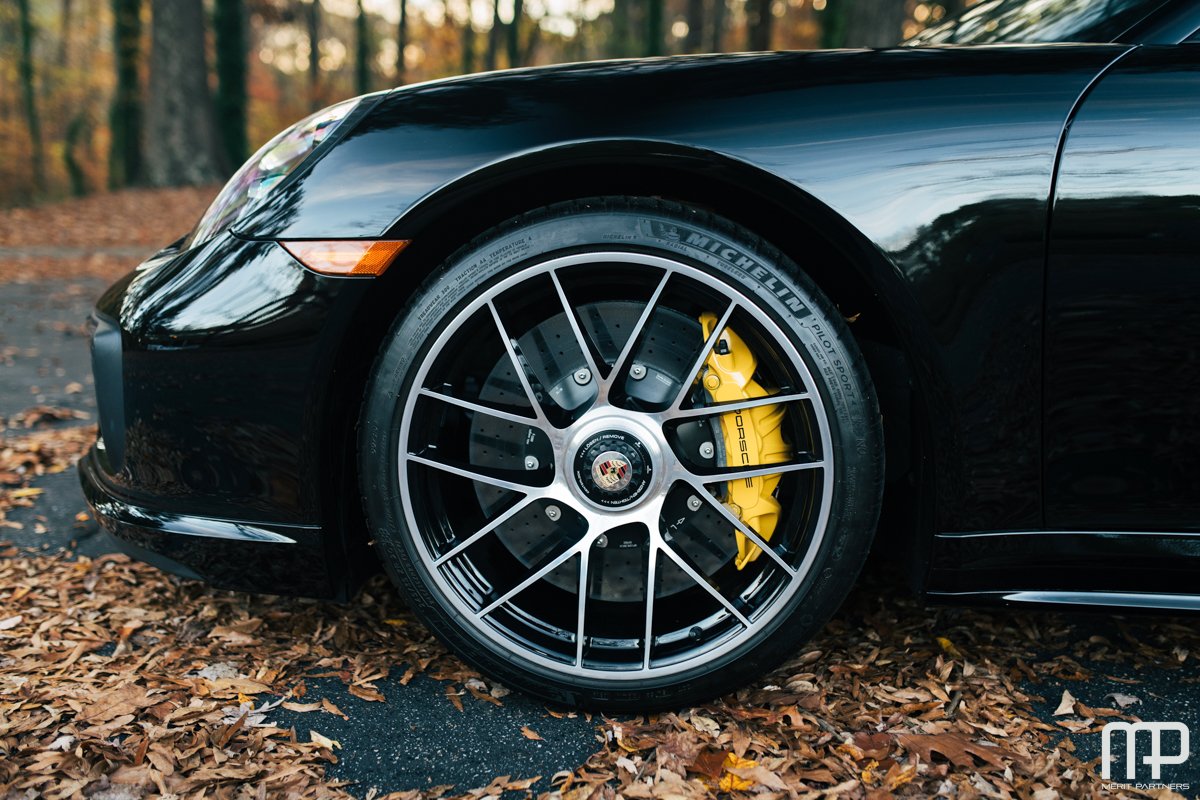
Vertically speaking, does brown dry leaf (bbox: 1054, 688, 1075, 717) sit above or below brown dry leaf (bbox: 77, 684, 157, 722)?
below

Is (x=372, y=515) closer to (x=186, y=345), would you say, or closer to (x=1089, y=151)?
(x=186, y=345)

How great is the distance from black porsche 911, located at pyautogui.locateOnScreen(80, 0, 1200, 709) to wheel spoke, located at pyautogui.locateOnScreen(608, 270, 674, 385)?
1 cm

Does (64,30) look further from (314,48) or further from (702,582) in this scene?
(702,582)

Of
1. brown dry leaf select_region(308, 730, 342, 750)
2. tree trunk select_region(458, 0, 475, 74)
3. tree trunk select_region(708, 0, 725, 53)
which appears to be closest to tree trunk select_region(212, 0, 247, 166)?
tree trunk select_region(458, 0, 475, 74)

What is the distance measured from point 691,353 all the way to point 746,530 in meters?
0.38

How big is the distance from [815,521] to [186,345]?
1.26 meters

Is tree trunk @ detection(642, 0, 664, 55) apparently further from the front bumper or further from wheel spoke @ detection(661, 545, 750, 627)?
wheel spoke @ detection(661, 545, 750, 627)

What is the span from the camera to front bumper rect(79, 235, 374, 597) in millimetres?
1711

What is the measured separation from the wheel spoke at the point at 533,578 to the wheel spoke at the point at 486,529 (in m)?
0.12

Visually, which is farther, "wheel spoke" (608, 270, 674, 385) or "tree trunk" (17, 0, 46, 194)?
"tree trunk" (17, 0, 46, 194)

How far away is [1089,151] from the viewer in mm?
1517

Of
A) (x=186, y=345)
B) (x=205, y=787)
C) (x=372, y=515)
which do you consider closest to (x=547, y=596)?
(x=372, y=515)

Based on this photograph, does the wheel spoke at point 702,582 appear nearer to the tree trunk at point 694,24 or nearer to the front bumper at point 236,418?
the front bumper at point 236,418

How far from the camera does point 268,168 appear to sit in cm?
189
